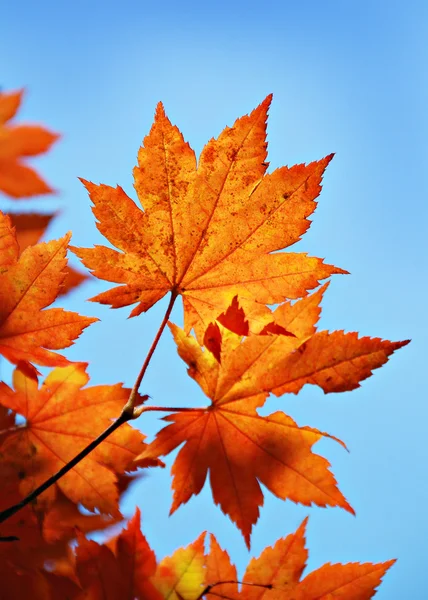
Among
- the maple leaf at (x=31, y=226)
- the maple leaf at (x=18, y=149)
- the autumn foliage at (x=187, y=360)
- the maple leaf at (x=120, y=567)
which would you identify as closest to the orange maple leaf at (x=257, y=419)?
the autumn foliage at (x=187, y=360)

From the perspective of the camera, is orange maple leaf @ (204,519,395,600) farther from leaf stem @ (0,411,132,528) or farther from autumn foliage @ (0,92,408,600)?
leaf stem @ (0,411,132,528)

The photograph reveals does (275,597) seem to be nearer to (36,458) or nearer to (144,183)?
(36,458)

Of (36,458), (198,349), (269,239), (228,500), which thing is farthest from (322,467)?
(36,458)

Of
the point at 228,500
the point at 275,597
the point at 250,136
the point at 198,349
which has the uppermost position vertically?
the point at 250,136

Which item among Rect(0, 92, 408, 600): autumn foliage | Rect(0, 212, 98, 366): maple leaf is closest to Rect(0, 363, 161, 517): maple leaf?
Rect(0, 92, 408, 600): autumn foliage

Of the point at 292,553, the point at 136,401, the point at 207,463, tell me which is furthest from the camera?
the point at 292,553

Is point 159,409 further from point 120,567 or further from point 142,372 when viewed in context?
point 120,567

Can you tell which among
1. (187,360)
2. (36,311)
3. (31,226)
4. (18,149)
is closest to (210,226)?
(187,360)
